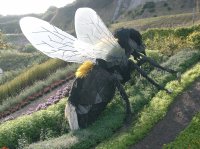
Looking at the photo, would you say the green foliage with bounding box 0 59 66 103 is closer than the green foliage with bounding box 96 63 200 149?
No

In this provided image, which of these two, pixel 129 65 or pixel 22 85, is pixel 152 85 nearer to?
pixel 129 65

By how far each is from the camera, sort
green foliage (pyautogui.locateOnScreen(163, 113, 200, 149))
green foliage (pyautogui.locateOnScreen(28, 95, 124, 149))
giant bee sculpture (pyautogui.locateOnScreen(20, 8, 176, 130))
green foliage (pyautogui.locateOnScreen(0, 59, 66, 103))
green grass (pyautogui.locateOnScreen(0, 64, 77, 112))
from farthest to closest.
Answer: green foliage (pyautogui.locateOnScreen(0, 59, 66, 103)) < green grass (pyautogui.locateOnScreen(0, 64, 77, 112)) < giant bee sculpture (pyautogui.locateOnScreen(20, 8, 176, 130)) < green foliage (pyautogui.locateOnScreen(28, 95, 124, 149)) < green foliage (pyautogui.locateOnScreen(163, 113, 200, 149))

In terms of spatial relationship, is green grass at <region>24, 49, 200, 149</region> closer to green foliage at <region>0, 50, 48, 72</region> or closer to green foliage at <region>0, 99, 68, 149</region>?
green foliage at <region>0, 99, 68, 149</region>

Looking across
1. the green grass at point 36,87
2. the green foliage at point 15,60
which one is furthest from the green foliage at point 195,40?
the green foliage at point 15,60

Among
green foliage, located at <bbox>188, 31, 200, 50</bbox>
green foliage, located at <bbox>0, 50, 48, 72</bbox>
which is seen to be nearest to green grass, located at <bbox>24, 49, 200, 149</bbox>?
green foliage, located at <bbox>188, 31, 200, 50</bbox>

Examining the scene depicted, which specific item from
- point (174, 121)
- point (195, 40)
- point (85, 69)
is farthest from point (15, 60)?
point (174, 121)

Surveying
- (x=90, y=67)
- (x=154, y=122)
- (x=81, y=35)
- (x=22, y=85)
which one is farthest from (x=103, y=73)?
(x=22, y=85)

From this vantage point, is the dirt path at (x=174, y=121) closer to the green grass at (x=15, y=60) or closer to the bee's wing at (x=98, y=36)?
the bee's wing at (x=98, y=36)
